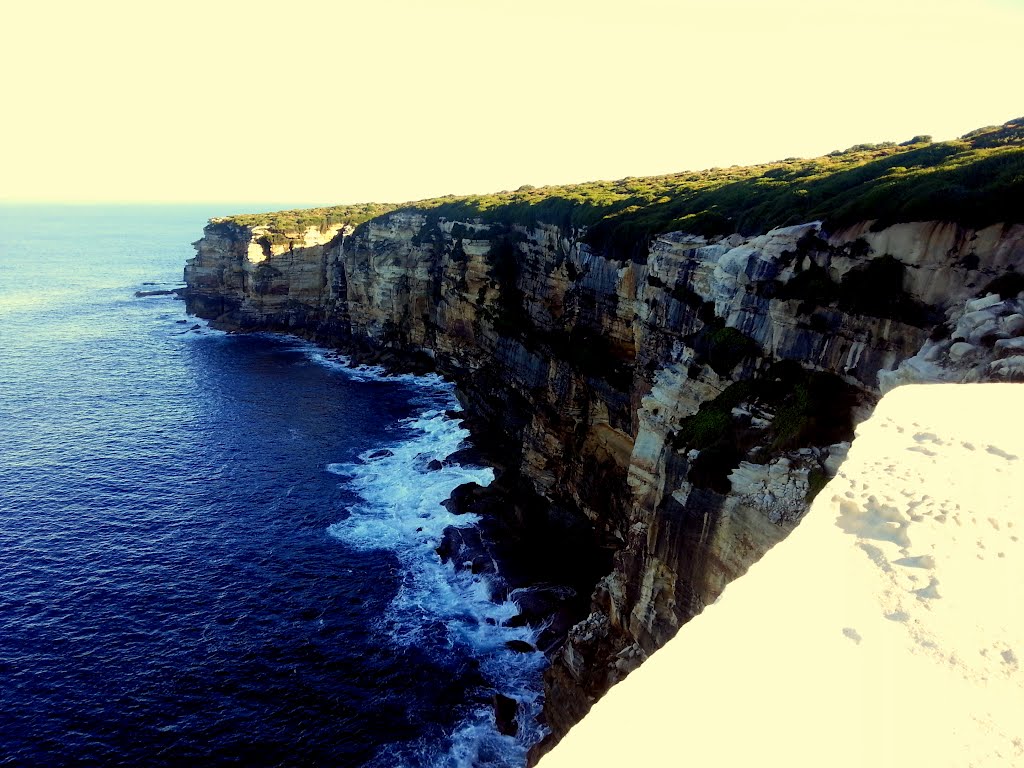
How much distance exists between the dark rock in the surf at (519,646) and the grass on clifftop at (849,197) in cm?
2944

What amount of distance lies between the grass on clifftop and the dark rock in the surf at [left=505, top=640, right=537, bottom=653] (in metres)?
29.4

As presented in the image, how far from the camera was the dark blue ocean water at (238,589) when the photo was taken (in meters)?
36.2

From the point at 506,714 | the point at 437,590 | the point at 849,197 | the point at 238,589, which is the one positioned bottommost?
the point at 437,590

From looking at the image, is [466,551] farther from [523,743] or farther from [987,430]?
[987,430]

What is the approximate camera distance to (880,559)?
9977 millimetres

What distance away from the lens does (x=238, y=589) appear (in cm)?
4797

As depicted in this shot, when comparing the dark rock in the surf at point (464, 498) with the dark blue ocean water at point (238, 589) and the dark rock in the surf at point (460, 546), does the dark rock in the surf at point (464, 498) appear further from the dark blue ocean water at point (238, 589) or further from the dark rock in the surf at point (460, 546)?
the dark rock in the surf at point (460, 546)

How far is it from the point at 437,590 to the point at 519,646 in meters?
8.94

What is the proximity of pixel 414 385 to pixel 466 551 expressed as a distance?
48.4m

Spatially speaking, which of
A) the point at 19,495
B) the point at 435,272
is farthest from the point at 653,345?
the point at 435,272

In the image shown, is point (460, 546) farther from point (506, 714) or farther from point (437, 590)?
point (506, 714)

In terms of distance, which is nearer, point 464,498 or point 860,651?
point 860,651

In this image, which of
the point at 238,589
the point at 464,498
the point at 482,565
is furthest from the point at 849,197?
the point at 238,589

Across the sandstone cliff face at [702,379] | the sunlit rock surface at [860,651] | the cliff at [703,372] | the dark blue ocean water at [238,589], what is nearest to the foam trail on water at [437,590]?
the dark blue ocean water at [238,589]
